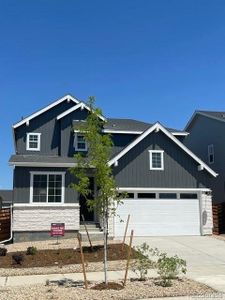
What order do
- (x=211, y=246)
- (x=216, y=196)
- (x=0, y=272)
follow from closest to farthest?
(x=0, y=272), (x=211, y=246), (x=216, y=196)

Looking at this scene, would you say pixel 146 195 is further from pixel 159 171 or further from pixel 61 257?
pixel 61 257

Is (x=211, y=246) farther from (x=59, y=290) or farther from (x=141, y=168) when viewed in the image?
(x=59, y=290)

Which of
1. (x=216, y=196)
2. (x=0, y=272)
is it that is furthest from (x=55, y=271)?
(x=216, y=196)

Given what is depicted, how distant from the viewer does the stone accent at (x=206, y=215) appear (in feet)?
82.8

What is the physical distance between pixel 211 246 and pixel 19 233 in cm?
960

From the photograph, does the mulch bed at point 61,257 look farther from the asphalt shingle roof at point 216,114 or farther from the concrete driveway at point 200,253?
the asphalt shingle roof at point 216,114

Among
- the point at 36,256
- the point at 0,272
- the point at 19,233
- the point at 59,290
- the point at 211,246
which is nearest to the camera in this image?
the point at 59,290

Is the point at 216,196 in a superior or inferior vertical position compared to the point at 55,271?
superior

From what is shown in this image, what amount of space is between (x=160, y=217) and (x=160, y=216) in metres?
0.06

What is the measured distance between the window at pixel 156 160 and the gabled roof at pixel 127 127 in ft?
10.5

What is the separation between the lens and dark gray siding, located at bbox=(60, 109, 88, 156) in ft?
90.9

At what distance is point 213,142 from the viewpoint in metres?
32.2

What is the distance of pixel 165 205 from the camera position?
25.2m

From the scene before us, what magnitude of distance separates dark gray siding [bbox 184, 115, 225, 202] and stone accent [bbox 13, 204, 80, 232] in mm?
11634
